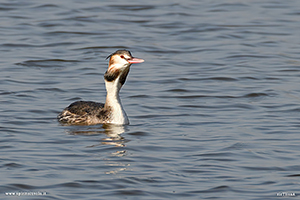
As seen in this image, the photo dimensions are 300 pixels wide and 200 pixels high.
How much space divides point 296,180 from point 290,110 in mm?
4746

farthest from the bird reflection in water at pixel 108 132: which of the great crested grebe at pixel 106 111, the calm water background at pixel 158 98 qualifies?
the great crested grebe at pixel 106 111

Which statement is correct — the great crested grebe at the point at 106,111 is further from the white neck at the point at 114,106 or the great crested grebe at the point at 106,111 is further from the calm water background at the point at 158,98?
the calm water background at the point at 158,98

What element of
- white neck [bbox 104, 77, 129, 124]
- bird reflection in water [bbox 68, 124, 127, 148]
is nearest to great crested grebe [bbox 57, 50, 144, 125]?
white neck [bbox 104, 77, 129, 124]

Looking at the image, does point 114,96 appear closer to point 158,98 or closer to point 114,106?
point 114,106

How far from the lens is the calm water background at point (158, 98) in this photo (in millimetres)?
9656

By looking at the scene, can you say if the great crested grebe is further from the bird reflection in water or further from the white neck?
the bird reflection in water

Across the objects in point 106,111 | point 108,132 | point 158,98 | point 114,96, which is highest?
point 114,96

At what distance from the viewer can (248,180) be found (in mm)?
9688

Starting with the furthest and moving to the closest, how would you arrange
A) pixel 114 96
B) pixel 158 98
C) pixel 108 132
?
pixel 158 98 → pixel 114 96 → pixel 108 132

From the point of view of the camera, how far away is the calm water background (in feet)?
31.7

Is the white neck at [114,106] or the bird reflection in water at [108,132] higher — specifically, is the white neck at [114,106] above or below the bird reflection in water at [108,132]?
above

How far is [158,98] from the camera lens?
1528cm

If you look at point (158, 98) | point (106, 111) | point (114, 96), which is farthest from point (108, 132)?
point (158, 98)

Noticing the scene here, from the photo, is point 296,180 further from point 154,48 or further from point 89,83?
point 154,48
